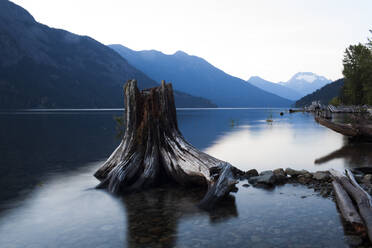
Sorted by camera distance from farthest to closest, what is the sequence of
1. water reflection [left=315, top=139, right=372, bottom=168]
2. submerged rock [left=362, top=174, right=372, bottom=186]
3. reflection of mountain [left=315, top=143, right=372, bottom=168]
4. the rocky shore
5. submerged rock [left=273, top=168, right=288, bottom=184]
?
reflection of mountain [left=315, top=143, right=372, bottom=168], water reflection [left=315, top=139, right=372, bottom=168], submerged rock [left=273, top=168, right=288, bottom=184], the rocky shore, submerged rock [left=362, top=174, right=372, bottom=186]

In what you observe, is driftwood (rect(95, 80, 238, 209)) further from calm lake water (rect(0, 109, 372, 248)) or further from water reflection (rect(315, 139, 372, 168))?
water reflection (rect(315, 139, 372, 168))

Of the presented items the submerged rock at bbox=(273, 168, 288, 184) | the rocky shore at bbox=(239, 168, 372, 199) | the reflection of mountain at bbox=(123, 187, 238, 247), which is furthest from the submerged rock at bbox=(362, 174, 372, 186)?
the reflection of mountain at bbox=(123, 187, 238, 247)

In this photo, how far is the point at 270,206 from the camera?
1080 centimetres

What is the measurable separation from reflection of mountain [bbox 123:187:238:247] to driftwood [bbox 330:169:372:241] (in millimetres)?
3799

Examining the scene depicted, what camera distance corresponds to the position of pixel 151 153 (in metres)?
14.6

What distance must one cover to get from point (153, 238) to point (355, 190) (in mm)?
6894

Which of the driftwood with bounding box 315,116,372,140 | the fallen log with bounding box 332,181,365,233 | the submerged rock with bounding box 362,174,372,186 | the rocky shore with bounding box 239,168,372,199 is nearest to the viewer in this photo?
the fallen log with bounding box 332,181,365,233

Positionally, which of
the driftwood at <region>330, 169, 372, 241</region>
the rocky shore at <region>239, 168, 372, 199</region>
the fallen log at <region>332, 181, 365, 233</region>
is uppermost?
the driftwood at <region>330, 169, 372, 241</region>

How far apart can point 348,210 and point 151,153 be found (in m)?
8.75

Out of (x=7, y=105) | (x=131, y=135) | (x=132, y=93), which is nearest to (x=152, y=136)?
(x=131, y=135)

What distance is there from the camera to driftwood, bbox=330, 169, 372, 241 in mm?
7900

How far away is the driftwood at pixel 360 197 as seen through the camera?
25.9 ft

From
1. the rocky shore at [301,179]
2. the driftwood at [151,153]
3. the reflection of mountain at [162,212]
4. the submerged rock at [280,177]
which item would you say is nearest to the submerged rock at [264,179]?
the rocky shore at [301,179]

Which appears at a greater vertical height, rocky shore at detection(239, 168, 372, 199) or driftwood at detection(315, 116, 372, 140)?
driftwood at detection(315, 116, 372, 140)
